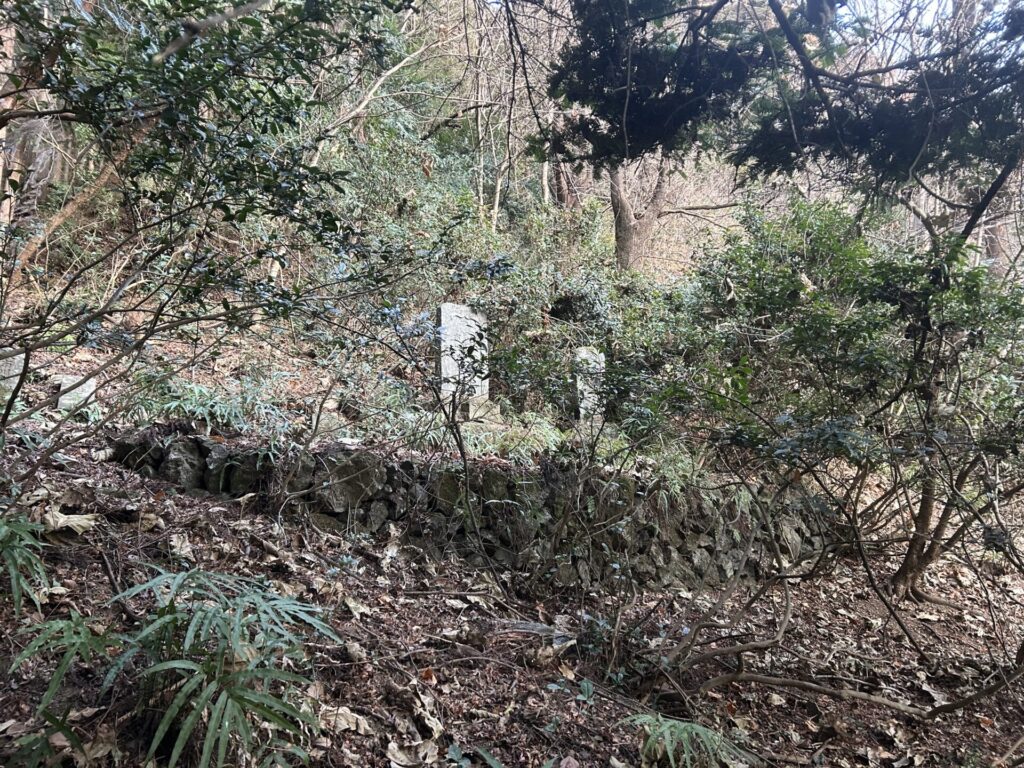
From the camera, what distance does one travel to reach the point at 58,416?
4109 mm

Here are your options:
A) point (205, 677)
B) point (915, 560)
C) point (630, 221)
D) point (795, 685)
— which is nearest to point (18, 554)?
point (205, 677)

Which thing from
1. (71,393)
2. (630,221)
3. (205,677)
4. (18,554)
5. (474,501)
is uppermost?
(630,221)

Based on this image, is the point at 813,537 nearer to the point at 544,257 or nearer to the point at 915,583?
the point at 915,583

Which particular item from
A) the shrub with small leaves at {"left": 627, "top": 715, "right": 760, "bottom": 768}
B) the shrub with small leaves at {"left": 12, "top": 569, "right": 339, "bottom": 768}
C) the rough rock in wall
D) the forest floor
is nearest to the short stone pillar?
the rough rock in wall

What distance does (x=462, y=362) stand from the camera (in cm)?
416

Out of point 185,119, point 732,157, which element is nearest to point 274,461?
point 185,119

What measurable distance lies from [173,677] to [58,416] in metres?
2.89

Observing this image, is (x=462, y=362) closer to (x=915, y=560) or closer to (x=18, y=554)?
(x=18, y=554)

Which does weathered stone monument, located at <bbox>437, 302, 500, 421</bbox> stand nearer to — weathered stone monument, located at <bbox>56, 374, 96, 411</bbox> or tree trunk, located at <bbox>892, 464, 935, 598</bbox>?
weathered stone monument, located at <bbox>56, 374, 96, 411</bbox>

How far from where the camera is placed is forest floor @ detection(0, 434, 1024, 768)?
2473 mm

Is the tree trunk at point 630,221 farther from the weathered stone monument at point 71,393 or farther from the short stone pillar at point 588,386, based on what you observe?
the weathered stone monument at point 71,393

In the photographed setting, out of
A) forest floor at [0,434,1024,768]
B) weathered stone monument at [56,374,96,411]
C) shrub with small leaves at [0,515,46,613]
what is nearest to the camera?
shrub with small leaves at [0,515,46,613]

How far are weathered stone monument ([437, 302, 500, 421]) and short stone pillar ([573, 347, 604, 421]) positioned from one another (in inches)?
25.3

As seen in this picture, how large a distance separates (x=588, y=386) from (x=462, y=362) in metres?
0.87
